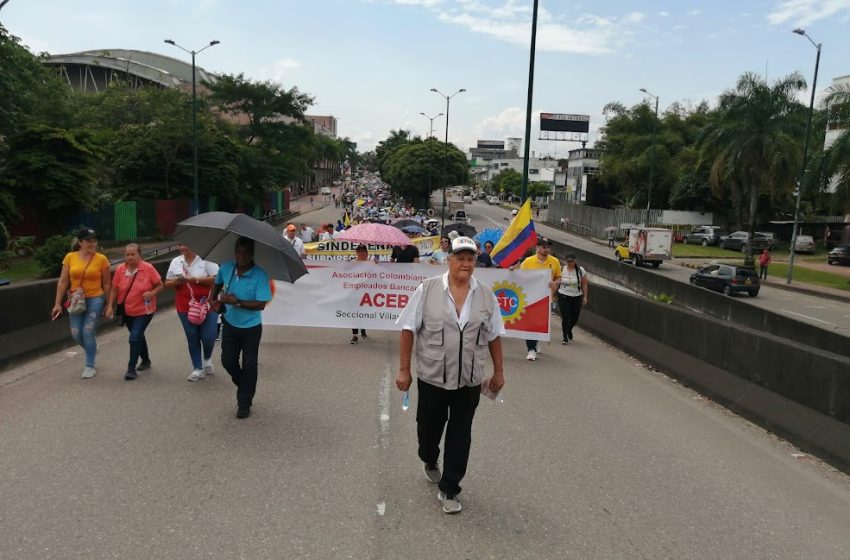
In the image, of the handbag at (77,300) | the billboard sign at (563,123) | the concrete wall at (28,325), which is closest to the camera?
the handbag at (77,300)

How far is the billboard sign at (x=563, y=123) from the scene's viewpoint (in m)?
148

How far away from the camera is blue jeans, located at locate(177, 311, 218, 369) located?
7727 millimetres

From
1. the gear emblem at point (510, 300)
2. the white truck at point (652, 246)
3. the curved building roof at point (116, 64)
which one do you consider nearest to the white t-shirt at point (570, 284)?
the gear emblem at point (510, 300)

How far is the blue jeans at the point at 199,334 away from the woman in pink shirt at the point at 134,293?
0.39 m

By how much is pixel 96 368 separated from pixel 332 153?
153 meters

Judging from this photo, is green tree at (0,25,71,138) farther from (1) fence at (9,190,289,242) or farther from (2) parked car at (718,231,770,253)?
(2) parked car at (718,231,770,253)

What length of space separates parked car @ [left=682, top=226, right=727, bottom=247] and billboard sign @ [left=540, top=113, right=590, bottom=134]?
9560 cm

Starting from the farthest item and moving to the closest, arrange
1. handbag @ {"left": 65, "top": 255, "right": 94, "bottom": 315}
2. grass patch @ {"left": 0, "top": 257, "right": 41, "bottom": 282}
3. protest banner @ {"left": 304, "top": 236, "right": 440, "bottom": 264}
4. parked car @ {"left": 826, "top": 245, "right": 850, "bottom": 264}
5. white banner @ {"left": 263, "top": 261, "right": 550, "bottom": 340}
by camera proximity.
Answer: parked car @ {"left": 826, "top": 245, "right": 850, "bottom": 264}
grass patch @ {"left": 0, "top": 257, "right": 41, "bottom": 282}
protest banner @ {"left": 304, "top": 236, "right": 440, "bottom": 264}
white banner @ {"left": 263, "top": 261, "right": 550, "bottom": 340}
handbag @ {"left": 65, "top": 255, "right": 94, "bottom": 315}

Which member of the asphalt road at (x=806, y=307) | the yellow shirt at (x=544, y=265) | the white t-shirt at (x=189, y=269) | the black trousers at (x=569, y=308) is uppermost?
the white t-shirt at (x=189, y=269)

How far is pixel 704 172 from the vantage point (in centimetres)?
6141

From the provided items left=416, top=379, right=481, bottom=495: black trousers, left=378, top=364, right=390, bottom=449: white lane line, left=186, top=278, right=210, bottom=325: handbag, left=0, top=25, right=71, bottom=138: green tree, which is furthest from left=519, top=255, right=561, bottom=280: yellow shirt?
left=0, top=25, right=71, bottom=138: green tree

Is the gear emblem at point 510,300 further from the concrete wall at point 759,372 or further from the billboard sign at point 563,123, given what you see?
the billboard sign at point 563,123

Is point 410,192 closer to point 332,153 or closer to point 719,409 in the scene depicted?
point 332,153

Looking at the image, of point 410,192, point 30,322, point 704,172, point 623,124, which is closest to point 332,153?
point 410,192
